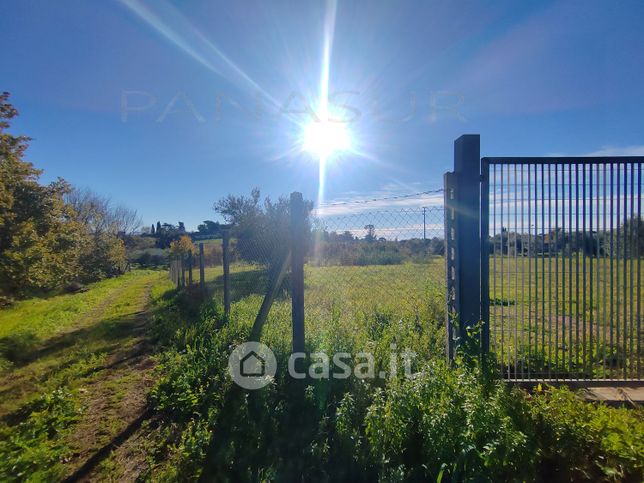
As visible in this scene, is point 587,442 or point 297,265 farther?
point 297,265

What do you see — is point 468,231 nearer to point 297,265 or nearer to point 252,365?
point 297,265

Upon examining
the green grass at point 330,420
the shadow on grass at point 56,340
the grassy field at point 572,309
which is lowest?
the shadow on grass at point 56,340

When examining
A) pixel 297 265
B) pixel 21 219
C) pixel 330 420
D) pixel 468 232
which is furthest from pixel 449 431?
pixel 21 219

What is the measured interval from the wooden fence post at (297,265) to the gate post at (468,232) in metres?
1.59

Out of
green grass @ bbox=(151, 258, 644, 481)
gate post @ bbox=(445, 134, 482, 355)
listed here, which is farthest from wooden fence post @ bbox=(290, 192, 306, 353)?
gate post @ bbox=(445, 134, 482, 355)

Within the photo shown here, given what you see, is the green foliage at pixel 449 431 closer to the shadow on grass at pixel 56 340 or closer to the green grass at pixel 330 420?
the green grass at pixel 330 420

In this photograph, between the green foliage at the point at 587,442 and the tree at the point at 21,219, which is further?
the tree at the point at 21,219

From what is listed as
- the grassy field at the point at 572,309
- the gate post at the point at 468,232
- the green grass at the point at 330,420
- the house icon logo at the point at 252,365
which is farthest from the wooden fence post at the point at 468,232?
the house icon logo at the point at 252,365

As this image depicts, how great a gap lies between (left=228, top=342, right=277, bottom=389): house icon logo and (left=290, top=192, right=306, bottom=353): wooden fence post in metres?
0.36

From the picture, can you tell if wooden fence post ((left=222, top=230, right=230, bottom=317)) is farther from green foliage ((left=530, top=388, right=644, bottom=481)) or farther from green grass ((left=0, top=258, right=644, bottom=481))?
green foliage ((left=530, top=388, right=644, bottom=481))

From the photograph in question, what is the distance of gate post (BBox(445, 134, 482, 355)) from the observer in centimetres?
305

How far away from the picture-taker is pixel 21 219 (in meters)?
8.50

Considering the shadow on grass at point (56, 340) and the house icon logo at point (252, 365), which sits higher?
the house icon logo at point (252, 365)

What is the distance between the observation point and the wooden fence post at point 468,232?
120 inches
